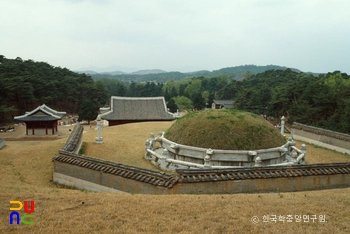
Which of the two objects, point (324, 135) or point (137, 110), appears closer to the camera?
point (324, 135)

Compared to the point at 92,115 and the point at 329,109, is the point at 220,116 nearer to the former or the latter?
the point at 329,109

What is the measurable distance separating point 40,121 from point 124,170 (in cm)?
2713

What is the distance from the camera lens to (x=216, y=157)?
12.6 metres

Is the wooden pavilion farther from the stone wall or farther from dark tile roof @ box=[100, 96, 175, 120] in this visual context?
the stone wall

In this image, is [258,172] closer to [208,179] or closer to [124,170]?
[208,179]

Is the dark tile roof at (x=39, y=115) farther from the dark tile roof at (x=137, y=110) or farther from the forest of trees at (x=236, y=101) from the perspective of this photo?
the forest of trees at (x=236, y=101)

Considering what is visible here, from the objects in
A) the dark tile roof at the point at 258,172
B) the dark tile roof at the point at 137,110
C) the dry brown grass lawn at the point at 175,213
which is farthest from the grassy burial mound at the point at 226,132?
the dark tile roof at the point at 137,110

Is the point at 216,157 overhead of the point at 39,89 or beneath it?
beneath

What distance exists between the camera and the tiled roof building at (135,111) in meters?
34.4

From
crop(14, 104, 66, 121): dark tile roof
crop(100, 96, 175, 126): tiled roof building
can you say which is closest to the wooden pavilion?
crop(14, 104, 66, 121): dark tile roof

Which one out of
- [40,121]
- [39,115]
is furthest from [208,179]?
[39,115]

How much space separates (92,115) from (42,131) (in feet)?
41.9

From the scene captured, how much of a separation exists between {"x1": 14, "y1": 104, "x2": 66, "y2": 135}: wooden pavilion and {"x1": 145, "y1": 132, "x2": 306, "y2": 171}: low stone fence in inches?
901

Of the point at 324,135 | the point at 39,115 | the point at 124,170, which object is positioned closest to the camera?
the point at 124,170
